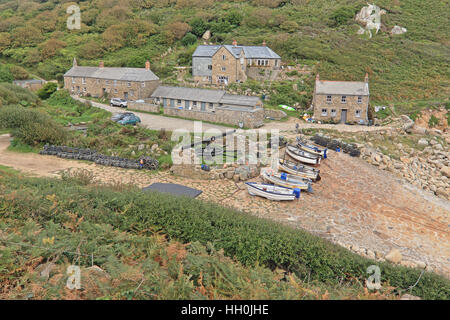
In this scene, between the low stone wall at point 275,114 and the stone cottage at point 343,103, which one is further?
the low stone wall at point 275,114

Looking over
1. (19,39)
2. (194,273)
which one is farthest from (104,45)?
(194,273)

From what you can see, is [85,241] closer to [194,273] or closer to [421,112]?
[194,273]

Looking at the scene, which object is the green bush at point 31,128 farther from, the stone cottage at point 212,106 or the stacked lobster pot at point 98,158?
the stone cottage at point 212,106

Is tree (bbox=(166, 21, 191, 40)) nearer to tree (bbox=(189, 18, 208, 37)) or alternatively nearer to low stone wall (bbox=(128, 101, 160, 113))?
tree (bbox=(189, 18, 208, 37))

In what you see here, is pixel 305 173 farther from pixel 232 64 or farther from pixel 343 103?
pixel 232 64

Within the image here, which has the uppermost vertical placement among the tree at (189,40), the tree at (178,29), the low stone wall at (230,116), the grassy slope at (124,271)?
the tree at (178,29)

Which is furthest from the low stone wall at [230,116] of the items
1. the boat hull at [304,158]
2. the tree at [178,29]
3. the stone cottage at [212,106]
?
the tree at [178,29]
